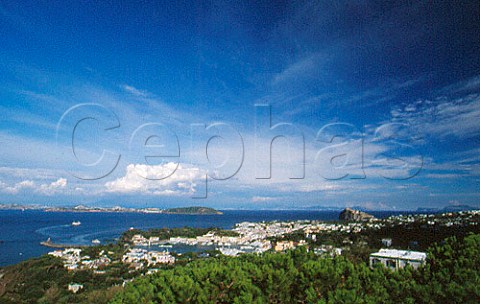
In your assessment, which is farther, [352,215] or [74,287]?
[352,215]

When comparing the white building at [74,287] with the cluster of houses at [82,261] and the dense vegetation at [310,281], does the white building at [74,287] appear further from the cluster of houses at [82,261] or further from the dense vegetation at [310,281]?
the dense vegetation at [310,281]

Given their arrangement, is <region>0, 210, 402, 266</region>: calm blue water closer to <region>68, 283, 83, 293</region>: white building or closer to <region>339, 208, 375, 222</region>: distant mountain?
<region>68, 283, 83, 293</region>: white building

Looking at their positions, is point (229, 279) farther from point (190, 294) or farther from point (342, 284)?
point (342, 284)

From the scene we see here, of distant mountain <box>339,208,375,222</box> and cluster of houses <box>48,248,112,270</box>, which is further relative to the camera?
distant mountain <box>339,208,375,222</box>

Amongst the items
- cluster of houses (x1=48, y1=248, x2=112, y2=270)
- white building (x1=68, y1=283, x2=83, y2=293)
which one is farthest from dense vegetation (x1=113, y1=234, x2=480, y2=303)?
cluster of houses (x1=48, y1=248, x2=112, y2=270)

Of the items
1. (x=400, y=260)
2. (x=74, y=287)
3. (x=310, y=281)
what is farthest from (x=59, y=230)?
(x=310, y=281)

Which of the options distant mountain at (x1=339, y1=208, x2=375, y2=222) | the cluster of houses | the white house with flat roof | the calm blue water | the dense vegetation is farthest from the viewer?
distant mountain at (x1=339, y1=208, x2=375, y2=222)

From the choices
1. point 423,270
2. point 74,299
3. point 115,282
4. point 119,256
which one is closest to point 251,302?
point 423,270

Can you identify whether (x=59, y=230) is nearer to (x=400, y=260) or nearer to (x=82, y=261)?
(x=82, y=261)
